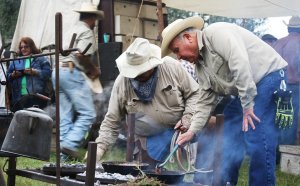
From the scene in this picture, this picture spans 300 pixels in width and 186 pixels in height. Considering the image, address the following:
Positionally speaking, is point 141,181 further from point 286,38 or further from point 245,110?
point 286,38

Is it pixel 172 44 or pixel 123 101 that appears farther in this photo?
pixel 123 101

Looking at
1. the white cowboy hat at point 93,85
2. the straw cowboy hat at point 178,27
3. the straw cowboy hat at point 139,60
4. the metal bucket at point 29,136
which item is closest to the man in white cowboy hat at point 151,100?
the straw cowboy hat at point 139,60

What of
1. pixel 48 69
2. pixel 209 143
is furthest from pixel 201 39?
pixel 48 69

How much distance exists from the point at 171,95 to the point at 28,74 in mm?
3366

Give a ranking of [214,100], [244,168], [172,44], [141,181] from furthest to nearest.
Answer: [244,168] < [214,100] < [172,44] < [141,181]

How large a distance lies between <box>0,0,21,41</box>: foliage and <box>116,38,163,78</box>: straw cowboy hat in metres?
10.6

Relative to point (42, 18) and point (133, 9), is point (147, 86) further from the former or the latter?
point (42, 18)

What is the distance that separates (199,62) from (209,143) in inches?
33.0

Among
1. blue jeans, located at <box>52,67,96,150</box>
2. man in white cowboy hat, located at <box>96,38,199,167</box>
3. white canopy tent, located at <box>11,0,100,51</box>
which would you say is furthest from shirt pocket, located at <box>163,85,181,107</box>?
white canopy tent, located at <box>11,0,100,51</box>

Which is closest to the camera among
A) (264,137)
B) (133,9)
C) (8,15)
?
(264,137)

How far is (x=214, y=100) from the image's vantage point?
4.58 metres

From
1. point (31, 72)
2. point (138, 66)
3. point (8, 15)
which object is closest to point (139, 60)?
point (138, 66)

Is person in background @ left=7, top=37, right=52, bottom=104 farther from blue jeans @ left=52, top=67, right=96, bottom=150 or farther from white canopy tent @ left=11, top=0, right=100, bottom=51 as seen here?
white canopy tent @ left=11, top=0, right=100, bottom=51

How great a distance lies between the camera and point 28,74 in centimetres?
782
